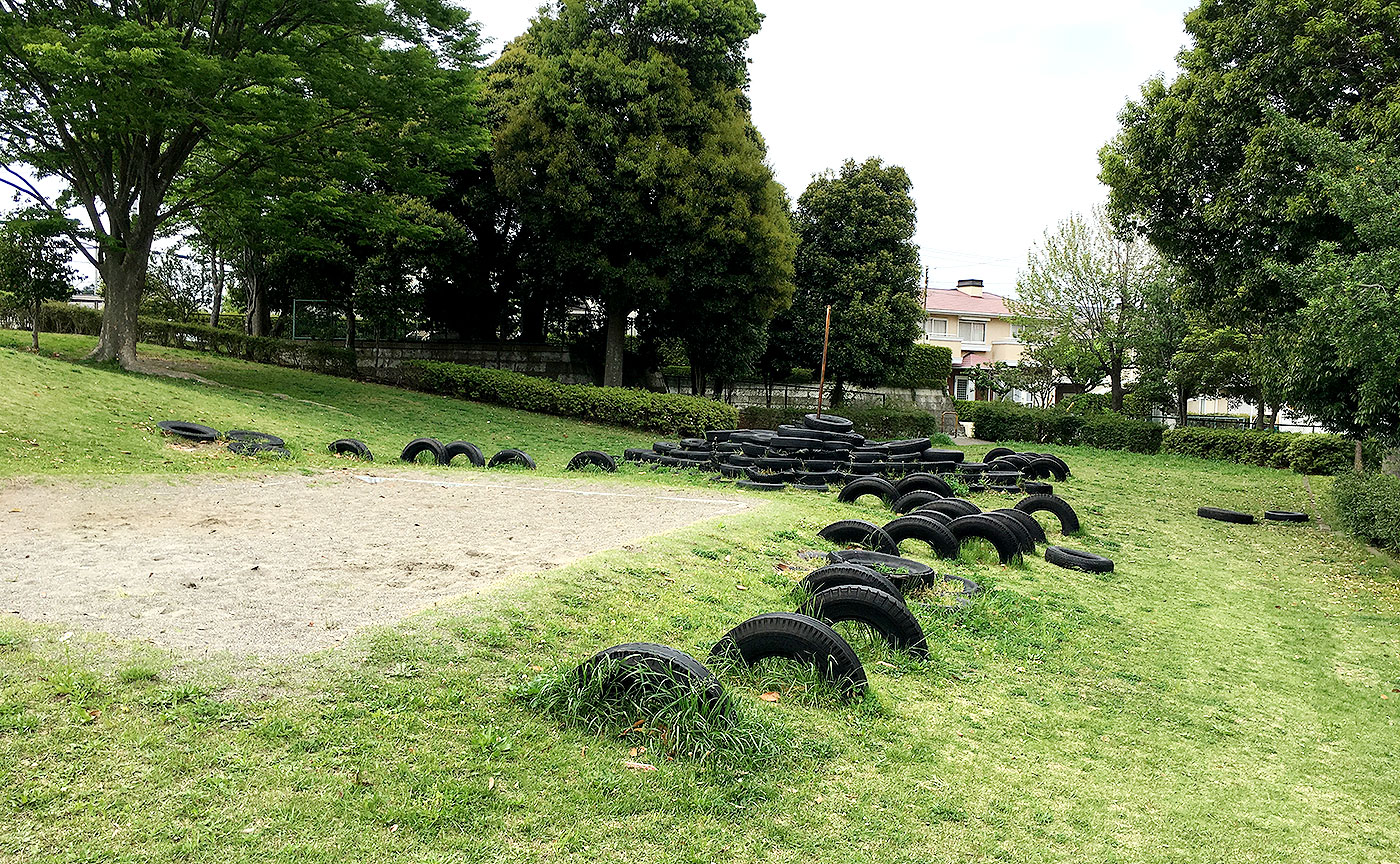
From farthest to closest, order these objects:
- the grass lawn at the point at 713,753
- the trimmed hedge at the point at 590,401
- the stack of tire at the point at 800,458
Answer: the trimmed hedge at the point at 590,401, the stack of tire at the point at 800,458, the grass lawn at the point at 713,753

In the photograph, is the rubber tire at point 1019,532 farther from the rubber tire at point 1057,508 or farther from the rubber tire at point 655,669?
the rubber tire at point 655,669

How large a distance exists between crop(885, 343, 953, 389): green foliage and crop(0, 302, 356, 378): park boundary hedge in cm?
1839

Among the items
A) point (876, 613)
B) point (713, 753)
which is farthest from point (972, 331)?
point (713, 753)

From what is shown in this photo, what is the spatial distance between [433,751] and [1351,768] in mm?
4505

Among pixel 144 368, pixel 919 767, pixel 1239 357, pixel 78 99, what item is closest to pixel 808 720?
pixel 919 767

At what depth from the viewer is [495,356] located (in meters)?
25.5

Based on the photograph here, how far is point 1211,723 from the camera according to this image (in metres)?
4.77

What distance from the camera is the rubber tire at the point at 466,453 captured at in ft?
40.8

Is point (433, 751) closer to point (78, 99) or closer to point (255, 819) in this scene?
point (255, 819)

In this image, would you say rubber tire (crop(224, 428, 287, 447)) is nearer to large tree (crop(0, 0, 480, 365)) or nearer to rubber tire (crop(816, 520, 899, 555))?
large tree (crop(0, 0, 480, 365))

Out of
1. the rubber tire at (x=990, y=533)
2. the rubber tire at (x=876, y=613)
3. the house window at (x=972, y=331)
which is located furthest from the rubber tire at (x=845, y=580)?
the house window at (x=972, y=331)

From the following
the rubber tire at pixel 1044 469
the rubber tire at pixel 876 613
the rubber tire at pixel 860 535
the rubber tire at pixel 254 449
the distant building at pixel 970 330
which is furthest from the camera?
the distant building at pixel 970 330

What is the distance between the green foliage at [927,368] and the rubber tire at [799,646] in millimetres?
26926

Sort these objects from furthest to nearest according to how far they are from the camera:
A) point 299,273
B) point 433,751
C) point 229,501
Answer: point 299,273 < point 229,501 < point 433,751
